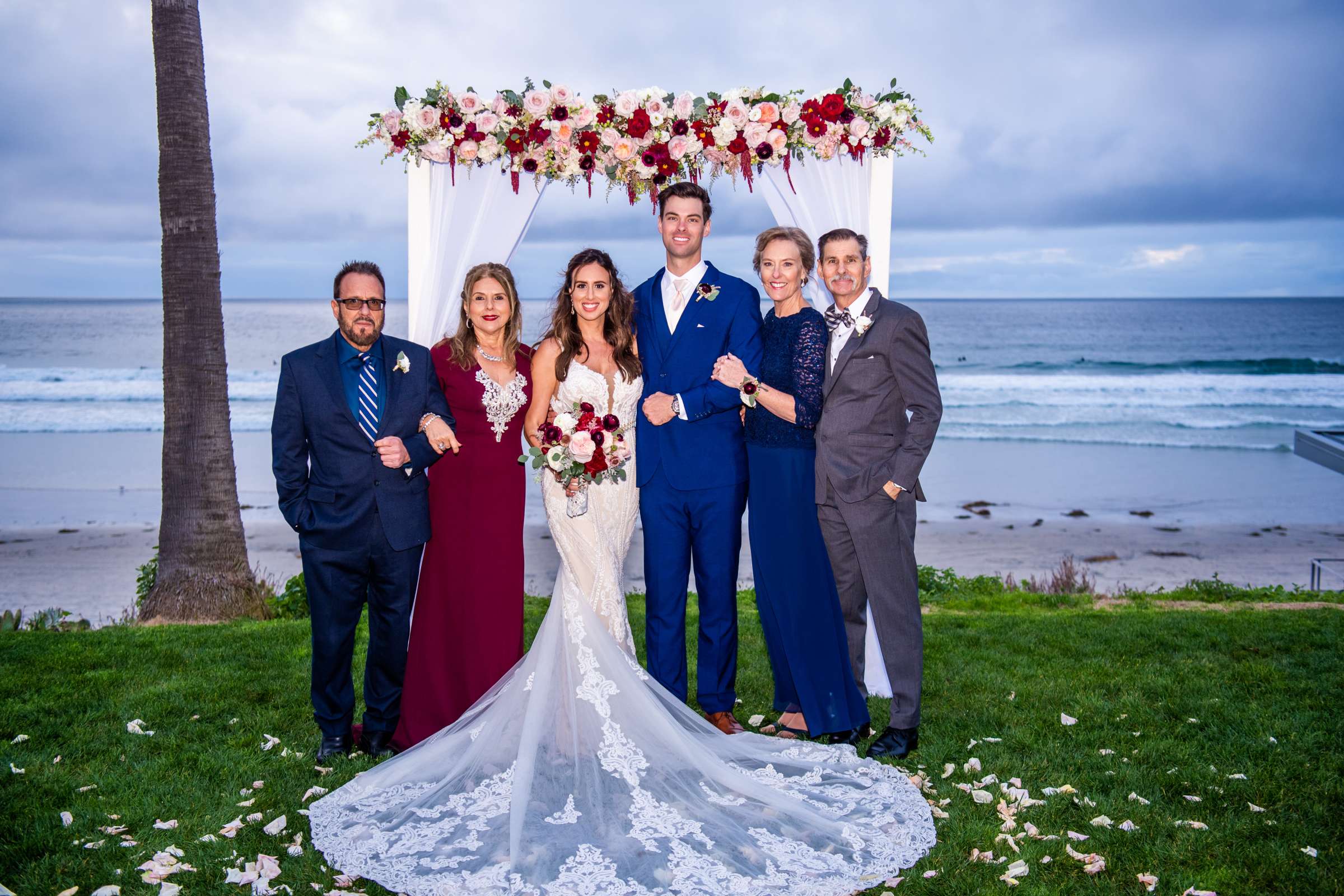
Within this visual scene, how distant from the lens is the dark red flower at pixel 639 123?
5.20 meters

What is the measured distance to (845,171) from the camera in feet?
17.3

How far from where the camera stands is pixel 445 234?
5316 mm

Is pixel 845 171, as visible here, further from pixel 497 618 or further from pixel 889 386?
pixel 497 618

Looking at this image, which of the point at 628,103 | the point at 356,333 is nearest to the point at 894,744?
the point at 356,333

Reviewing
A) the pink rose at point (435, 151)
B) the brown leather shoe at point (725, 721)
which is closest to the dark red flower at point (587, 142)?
the pink rose at point (435, 151)

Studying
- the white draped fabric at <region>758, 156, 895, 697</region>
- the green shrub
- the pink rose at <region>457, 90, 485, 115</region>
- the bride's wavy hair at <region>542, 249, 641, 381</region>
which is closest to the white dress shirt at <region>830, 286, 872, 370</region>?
the white draped fabric at <region>758, 156, 895, 697</region>

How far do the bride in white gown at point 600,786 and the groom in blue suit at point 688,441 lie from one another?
0.43 ft

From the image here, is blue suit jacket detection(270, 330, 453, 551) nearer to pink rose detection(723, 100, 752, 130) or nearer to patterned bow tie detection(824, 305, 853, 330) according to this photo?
patterned bow tie detection(824, 305, 853, 330)

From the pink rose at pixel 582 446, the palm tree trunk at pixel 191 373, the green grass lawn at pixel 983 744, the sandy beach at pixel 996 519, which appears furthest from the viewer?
the sandy beach at pixel 996 519

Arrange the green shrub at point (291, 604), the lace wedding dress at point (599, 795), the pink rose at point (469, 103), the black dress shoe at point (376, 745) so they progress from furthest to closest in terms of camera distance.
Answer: the green shrub at point (291, 604), the pink rose at point (469, 103), the black dress shoe at point (376, 745), the lace wedding dress at point (599, 795)

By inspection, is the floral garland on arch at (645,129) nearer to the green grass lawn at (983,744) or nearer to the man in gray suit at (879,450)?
the man in gray suit at (879,450)

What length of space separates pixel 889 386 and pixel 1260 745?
2.35 m

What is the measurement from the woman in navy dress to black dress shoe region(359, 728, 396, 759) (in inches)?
73.0

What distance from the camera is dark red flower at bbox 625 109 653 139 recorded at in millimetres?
5199
